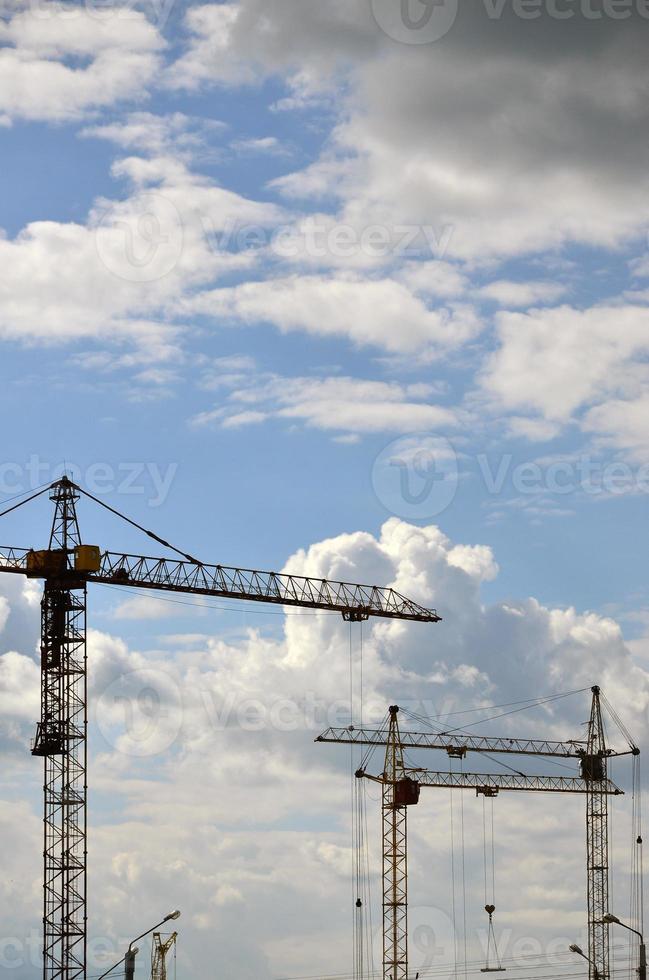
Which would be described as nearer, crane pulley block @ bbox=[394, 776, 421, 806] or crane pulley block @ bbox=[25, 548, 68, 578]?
crane pulley block @ bbox=[25, 548, 68, 578]

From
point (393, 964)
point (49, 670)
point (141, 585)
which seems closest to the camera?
point (49, 670)

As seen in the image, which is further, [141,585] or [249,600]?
[249,600]

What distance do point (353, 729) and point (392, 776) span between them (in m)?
7.02

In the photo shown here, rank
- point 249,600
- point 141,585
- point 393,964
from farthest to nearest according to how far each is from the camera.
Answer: point 393,964 → point 249,600 → point 141,585

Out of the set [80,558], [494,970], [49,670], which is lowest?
[494,970]

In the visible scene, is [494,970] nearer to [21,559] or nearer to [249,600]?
[249,600]

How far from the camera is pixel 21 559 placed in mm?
153875

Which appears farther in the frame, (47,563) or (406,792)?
(406,792)

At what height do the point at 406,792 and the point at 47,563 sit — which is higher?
the point at 47,563

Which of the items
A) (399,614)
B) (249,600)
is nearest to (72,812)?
(249,600)

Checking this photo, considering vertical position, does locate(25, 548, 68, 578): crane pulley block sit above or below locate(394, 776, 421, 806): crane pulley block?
above

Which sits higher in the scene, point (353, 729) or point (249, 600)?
point (249, 600)

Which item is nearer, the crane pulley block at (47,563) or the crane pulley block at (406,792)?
the crane pulley block at (47,563)

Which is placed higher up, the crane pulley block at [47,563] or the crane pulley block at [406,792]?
the crane pulley block at [47,563]
